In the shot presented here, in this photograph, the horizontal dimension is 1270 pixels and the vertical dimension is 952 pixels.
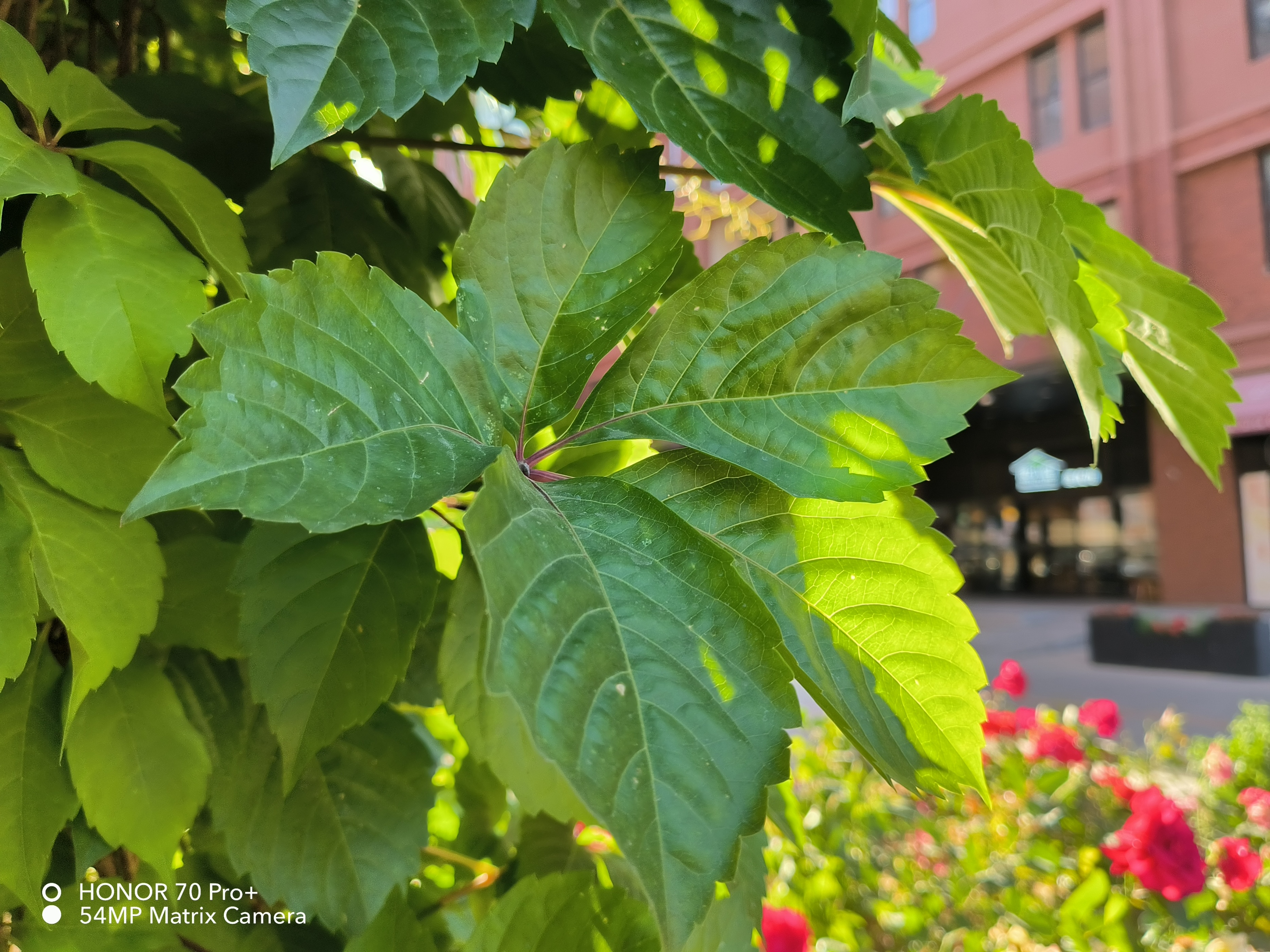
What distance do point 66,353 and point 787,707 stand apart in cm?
19

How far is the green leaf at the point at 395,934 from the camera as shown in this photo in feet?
0.93

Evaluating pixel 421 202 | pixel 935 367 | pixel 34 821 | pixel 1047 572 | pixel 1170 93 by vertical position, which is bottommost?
pixel 1047 572

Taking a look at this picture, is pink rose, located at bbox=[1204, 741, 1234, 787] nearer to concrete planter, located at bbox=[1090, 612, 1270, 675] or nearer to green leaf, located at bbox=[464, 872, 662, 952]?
green leaf, located at bbox=[464, 872, 662, 952]

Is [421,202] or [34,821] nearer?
[34,821]

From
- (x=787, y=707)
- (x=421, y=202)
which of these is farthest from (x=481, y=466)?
(x=421, y=202)

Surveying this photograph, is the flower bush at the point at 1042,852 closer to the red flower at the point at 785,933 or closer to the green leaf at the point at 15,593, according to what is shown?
the red flower at the point at 785,933

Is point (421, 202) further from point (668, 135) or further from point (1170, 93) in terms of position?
point (1170, 93)

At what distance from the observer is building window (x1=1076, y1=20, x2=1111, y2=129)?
6703 mm

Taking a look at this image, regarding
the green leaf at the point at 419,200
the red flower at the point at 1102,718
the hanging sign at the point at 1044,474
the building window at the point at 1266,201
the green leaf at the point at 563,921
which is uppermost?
the building window at the point at 1266,201

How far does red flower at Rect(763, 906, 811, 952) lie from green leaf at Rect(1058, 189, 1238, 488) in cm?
82

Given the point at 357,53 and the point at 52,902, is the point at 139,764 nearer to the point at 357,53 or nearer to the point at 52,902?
the point at 52,902

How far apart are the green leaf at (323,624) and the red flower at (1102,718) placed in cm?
197

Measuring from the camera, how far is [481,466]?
21cm

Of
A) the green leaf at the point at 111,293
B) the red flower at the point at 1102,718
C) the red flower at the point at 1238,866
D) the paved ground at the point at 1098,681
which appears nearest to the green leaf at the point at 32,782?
the green leaf at the point at 111,293
